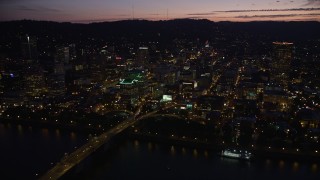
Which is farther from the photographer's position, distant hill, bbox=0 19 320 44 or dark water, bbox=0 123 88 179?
distant hill, bbox=0 19 320 44

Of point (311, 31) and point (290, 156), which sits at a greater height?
point (311, 31)

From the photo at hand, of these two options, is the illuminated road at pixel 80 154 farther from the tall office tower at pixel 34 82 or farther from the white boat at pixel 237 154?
the tall office tower at pixel 34 82

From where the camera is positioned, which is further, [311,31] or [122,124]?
[311,31]

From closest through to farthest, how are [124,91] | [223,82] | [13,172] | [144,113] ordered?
1. [13,172]
2. [144,113]
3. [124,91]
4. [223,82]

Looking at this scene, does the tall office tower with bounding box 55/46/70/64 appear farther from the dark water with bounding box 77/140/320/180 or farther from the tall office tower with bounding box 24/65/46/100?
the dark water with bounding box 77/140/320/180

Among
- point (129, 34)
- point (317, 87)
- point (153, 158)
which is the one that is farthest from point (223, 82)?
point (129, 34)

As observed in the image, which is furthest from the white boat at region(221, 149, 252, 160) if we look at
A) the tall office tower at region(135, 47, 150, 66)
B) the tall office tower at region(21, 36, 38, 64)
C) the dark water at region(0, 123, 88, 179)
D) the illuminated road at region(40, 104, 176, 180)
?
the tall office tower at region(21, 36, 38, 64)

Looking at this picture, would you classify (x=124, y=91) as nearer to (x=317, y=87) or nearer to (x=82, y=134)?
(x=82, y=134)

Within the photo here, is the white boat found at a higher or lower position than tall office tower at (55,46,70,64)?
lower
